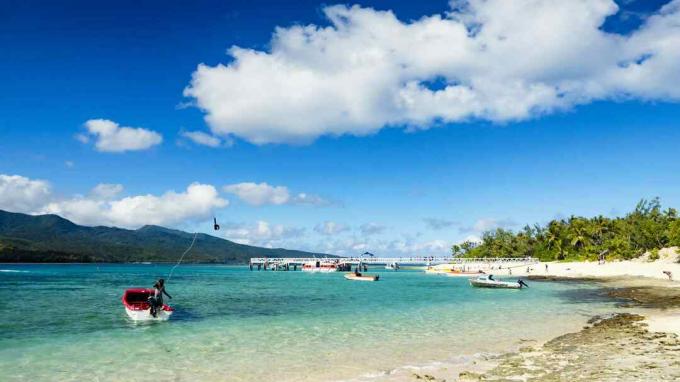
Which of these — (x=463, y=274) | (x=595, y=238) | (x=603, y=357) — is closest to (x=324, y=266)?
(x=463, y=274)

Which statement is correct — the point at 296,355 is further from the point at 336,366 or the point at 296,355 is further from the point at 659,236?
the point at 659,236

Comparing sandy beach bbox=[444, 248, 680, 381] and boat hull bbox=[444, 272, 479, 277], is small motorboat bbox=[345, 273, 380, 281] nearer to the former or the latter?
boat hull bbox=[444, 272, 479, 277]

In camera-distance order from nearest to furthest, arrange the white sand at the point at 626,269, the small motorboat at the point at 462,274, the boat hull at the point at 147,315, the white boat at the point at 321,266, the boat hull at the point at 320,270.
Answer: the boat hull at the point at 147,315
the white sand at the point at 626,269
the small motorboat at the point at 462,274
the boat hull at the point at 320,270
the white boat at the point at 321,266

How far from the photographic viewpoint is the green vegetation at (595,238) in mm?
91688

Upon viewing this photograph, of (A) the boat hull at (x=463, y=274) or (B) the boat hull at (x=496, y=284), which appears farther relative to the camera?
(A) the boat hull at (x=463, y=274)

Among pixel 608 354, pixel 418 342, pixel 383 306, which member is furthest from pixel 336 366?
pixel 383 306

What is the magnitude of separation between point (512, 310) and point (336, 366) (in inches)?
830

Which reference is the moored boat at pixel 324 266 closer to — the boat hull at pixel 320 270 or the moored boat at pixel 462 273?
the boat hull at pixel 320 270

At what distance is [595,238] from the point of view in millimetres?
114375

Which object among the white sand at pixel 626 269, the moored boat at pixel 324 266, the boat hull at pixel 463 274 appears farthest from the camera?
the moored boat at pixel 324 266

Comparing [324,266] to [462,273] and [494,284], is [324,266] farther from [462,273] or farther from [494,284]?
[494,284]

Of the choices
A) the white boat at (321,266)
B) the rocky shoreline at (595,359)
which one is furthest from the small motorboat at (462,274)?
the rocky shoreline at (595,359)

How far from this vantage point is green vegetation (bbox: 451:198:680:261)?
9169cm

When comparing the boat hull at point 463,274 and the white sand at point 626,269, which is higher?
the white sand at point 626,269
